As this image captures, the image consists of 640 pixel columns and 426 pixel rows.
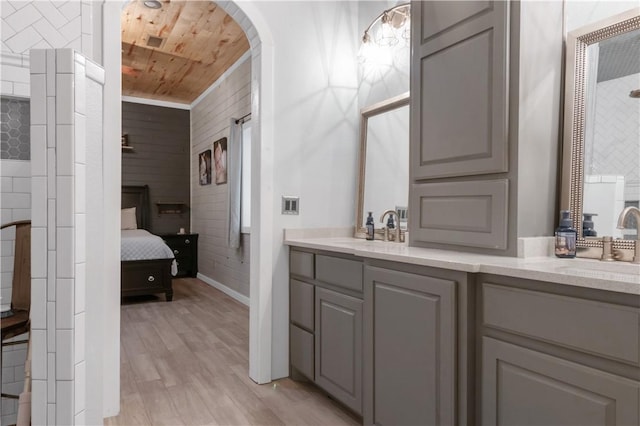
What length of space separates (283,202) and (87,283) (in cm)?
182

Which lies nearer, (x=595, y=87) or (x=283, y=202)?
(x=595, y=87)

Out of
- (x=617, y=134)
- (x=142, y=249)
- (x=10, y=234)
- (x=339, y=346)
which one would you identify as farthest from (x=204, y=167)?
(x=617, y=134)

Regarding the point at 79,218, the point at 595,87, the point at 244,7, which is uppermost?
the point at 244,7

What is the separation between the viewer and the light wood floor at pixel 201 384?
6.99 ft

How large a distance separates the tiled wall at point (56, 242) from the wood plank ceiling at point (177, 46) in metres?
2.60

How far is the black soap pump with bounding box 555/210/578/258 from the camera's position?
1551mm

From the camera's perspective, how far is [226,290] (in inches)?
208

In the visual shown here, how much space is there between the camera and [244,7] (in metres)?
2.46

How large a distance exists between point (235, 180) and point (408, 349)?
3789 millimetres

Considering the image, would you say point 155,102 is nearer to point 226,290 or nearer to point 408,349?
point 226,290

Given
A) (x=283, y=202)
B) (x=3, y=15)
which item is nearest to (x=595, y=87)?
(x=283, y=202)

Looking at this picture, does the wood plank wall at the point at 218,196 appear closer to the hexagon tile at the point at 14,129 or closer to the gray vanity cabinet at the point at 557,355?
the hexagon tile at the point at 14,129

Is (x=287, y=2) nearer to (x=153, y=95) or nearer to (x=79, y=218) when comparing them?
(x=79, y=218)

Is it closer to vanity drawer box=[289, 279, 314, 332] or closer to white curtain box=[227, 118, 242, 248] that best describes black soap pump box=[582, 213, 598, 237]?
vanity drawer box=[289, 279, 314, 332]
